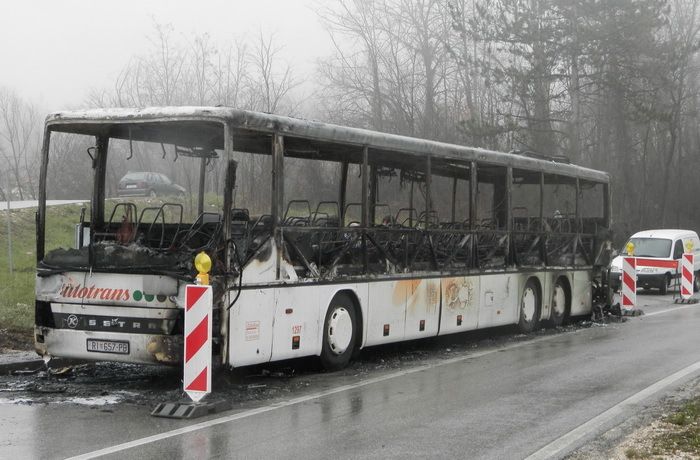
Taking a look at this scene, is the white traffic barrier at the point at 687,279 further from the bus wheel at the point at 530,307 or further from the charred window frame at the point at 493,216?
the charred window frame at the point at 493,216

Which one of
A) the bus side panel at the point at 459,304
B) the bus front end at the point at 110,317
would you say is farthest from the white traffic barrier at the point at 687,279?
the bus front end at the point at 110,317

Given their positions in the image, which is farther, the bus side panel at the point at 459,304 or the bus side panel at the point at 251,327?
the bus side panel at the point at 459,304

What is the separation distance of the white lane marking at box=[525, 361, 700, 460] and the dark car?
204 inches

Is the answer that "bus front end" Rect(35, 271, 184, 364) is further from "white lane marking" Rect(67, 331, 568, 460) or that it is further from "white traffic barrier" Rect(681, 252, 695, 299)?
"white traffic barrier" Rect(681, 252, 695, 299)

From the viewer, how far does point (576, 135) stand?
40.7m

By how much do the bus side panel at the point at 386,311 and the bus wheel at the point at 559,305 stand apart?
5.62m

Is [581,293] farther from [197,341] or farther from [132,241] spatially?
[197,341]

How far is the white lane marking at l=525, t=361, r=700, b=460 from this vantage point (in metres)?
7.20

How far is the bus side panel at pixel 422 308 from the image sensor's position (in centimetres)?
1306

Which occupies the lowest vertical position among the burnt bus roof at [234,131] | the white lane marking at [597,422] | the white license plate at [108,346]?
the white lane marking at [597,422]

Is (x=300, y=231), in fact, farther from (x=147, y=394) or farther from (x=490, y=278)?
(x=490, y=278)

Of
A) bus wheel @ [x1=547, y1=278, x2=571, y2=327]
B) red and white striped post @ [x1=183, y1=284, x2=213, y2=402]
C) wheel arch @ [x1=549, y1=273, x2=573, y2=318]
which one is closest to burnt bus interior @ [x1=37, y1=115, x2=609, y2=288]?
red and white striped post @ [x1=183, y1=284, x2=213, y2=402]

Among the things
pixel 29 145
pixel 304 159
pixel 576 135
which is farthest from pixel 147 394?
pixel 29 145

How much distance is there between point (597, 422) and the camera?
8367mm
